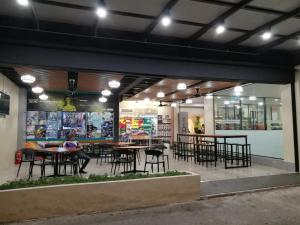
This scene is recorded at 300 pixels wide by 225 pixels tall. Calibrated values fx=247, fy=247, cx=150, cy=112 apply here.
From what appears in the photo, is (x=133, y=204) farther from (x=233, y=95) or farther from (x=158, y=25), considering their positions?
(x=233, y=95)

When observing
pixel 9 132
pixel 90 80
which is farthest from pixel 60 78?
pixel 9 132

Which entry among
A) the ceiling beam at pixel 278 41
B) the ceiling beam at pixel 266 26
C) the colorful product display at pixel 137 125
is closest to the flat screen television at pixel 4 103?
the ceiling beam at pixel 266 26

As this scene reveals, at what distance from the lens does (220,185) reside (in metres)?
5.29

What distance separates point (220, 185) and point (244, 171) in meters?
1.98

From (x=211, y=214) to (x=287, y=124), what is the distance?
448 centimetres

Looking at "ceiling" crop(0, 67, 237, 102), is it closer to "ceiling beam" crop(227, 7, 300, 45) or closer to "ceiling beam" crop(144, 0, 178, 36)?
"ceiling beam" crop(144, 0, 178, 36)

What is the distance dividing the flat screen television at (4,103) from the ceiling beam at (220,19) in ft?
17.5

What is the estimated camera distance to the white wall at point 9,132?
23.2 feet

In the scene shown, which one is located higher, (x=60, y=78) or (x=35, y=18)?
(x=35, y=18)

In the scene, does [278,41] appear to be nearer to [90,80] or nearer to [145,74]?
[145,74]

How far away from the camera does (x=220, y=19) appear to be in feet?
13.9

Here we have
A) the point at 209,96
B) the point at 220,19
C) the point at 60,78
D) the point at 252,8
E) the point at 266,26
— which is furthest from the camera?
the point at 209,96

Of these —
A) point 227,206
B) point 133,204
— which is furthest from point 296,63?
point 133,204

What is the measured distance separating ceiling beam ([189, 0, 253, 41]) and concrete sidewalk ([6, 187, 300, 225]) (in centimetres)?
314
